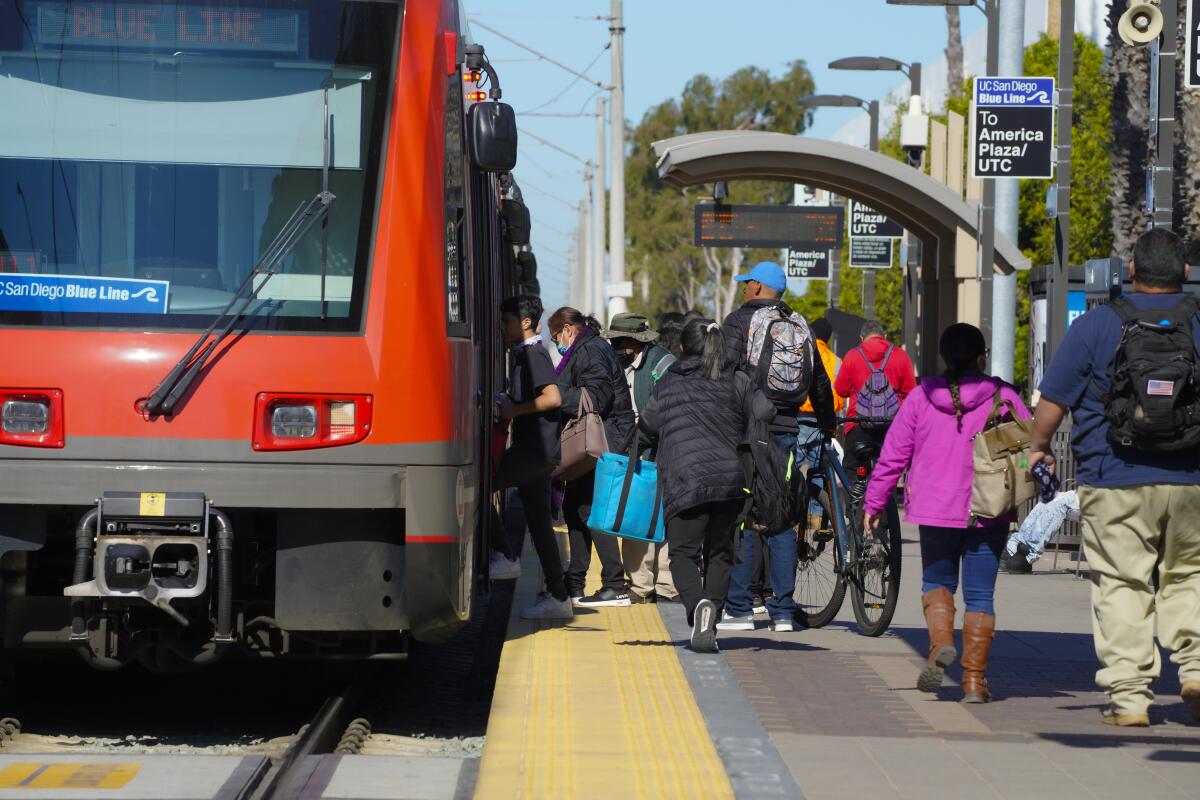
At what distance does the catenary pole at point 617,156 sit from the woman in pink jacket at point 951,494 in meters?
25.9

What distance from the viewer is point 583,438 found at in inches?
456

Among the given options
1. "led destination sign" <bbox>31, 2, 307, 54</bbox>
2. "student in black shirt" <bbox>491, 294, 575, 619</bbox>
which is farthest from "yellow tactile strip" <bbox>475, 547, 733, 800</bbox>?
"led destination sign" <bbox>31, 2, 307, 54</bbox>

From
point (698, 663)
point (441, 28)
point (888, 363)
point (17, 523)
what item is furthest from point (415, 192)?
point (888, 363)

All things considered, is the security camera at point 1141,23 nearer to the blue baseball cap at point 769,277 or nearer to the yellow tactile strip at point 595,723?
the blue baseball cap at point 769,277

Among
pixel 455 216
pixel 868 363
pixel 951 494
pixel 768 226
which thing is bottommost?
pixel 951 494

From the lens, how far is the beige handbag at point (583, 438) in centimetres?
1156

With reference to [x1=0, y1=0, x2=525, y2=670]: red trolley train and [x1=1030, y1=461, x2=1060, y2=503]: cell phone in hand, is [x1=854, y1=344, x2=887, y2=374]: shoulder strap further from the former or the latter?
[x1=0, y1=0, x2=525, y2=670]: red trolley train

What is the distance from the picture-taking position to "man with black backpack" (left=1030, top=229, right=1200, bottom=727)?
7566mm

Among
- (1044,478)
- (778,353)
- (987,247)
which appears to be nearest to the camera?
(1044,478)

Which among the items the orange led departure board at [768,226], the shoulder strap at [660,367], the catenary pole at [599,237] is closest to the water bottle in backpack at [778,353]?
the shoulder strap at [660,367]

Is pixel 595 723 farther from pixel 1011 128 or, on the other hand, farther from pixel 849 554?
pixel 1011 128

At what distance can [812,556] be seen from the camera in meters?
11.4

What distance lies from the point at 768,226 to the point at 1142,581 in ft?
57.8

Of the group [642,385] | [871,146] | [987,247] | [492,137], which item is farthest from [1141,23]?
[871,146]
